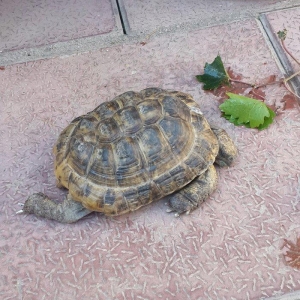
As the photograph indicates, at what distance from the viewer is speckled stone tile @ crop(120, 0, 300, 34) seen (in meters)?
2.33

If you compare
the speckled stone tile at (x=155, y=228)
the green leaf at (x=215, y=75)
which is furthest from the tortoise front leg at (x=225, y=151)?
the green leaf at (x=215, y=75)

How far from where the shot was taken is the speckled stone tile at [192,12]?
2326 millimetres

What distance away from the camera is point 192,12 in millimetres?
2371

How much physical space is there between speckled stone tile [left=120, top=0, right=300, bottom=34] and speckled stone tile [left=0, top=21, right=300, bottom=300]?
380mm

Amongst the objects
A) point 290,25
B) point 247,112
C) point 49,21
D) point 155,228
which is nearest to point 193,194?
point 155,228

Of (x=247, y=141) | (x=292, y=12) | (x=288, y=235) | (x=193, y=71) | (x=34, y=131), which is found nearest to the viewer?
(x=288, y=235)

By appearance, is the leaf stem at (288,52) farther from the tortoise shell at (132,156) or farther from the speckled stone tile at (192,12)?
the tortoise shell at (132,156)

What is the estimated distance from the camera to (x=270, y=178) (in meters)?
1.72

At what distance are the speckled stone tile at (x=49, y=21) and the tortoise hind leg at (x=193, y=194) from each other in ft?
3.72

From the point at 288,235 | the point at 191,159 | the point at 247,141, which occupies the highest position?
the point at 191,159

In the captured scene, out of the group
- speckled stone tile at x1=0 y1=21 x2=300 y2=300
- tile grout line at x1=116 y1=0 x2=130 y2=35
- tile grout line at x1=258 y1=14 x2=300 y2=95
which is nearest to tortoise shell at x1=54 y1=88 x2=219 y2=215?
speckled stone tile at x1=0 y1=21 x2=300 y2=300

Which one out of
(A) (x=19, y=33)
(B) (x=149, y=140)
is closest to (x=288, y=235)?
(B) (x=149, y=140)

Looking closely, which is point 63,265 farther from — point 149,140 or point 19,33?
point 19,33

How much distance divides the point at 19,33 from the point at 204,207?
1.53 meters
